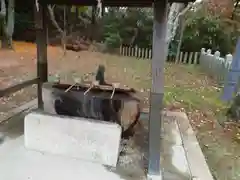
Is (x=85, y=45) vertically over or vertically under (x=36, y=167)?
over

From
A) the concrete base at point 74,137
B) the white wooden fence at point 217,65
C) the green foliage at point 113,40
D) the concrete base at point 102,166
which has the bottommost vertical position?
the concrete base at point 102,166

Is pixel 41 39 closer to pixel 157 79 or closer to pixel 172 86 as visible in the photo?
pixel 157 79

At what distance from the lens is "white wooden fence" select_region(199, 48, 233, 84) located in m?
6.91

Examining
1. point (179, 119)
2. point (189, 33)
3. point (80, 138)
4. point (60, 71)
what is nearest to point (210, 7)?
point (189, 33)

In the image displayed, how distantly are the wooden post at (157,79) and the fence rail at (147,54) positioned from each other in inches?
348

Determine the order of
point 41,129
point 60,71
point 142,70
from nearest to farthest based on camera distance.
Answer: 1. point 41,129
2. point 60,71
3. point 142,70

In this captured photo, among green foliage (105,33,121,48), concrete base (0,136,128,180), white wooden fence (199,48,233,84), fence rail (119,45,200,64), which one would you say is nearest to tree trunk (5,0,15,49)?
green foliage (105,33,121,48)

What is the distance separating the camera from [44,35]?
3.71m

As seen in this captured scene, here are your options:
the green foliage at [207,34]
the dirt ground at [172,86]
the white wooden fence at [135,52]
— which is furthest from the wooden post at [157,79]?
the green foliage at [207,34]

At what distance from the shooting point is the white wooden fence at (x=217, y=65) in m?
6.91

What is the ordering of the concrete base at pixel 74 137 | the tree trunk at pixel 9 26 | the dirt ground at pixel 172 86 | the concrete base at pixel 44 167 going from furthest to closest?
1. the tree trunk at pixel 9 26
2. the dirt ground at pixel 172 86
3. the concrete base at pixel 74 137
4. the concrete base at pixel 44 167

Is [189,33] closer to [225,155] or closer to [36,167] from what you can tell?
[225,155]

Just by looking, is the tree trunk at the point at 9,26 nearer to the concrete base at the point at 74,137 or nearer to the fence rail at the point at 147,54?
the fence rail at the point at 147,54

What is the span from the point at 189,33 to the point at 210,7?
1.38 meters
